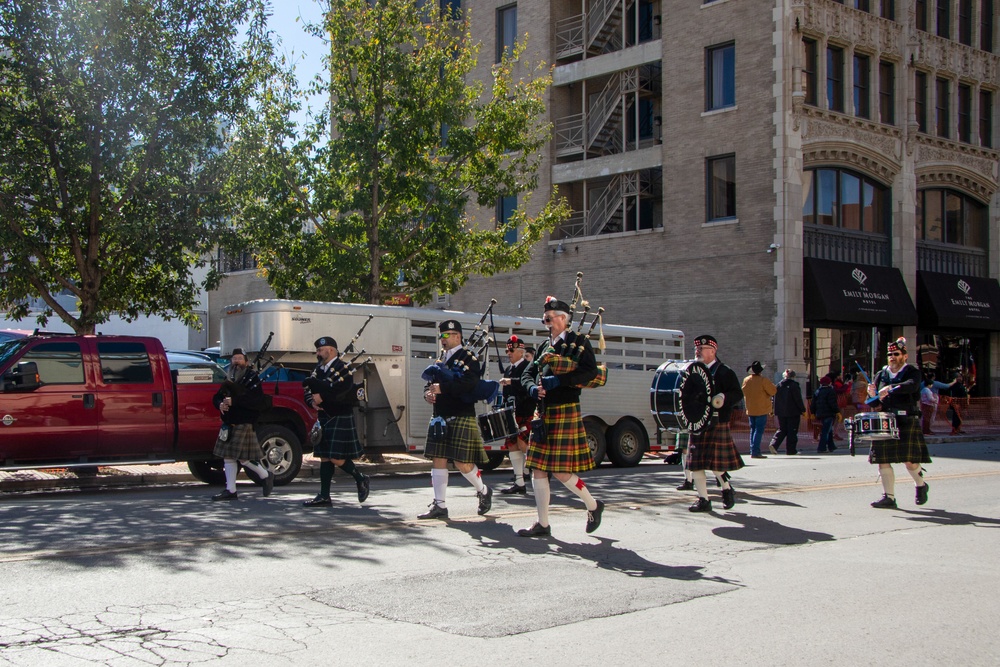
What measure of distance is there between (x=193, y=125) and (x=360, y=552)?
33.2 feet

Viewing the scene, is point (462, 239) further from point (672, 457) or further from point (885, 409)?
point (885, 409)

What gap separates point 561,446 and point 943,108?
2877cm

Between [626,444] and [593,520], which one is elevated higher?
[626,444]

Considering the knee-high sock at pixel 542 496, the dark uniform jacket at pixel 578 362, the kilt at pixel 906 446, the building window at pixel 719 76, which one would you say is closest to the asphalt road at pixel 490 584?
the knee-high sock at pixel 542 496

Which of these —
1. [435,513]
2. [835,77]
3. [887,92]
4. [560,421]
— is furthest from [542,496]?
[887,92]

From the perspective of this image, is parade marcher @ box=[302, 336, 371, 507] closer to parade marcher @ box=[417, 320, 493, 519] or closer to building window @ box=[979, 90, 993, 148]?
parade marcher @ box=[417, 320, 493, 519]

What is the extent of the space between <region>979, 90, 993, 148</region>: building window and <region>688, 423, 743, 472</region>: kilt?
2840cm

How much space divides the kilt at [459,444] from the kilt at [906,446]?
173 inches

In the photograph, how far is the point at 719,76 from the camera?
2927 centimetres

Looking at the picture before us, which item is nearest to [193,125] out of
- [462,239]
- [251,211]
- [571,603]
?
[251,211]

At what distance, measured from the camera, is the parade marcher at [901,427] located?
36.6 feet

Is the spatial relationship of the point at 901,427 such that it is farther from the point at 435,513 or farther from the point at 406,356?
the point at 406,356

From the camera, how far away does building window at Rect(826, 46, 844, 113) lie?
29500 mm

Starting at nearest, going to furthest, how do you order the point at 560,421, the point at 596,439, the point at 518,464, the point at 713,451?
the point at 560,421 < the point at 713,451 < the point at 518,464 < the point at 596,439
